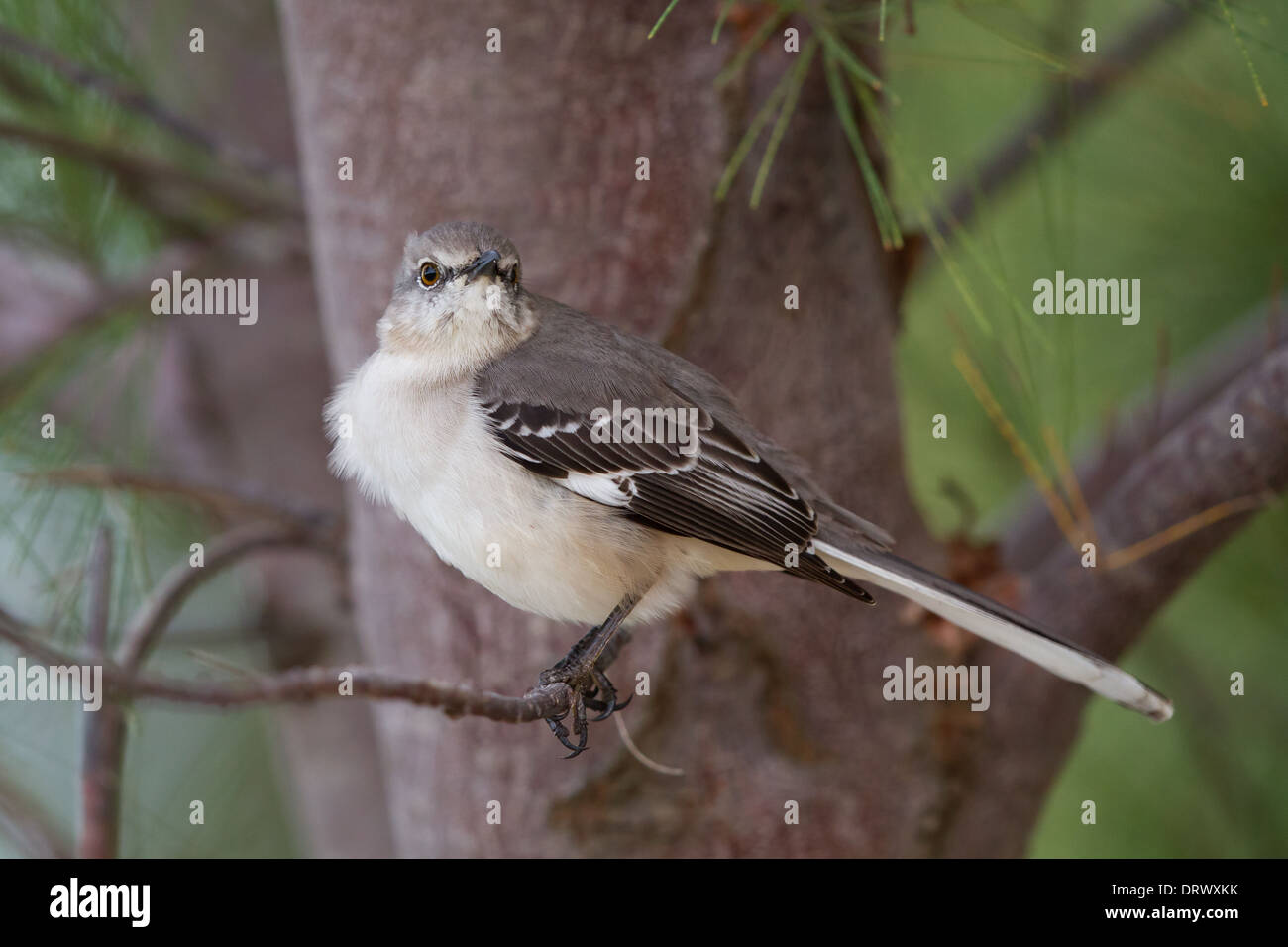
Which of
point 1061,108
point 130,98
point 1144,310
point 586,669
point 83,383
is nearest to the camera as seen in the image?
point 586,669

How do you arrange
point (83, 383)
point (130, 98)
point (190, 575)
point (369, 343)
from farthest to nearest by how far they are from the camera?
point (83, 383) → point (130, 98) → point (369, 343) → point (190, 575)

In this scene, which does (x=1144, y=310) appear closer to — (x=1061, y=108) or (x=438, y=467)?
(x=1061, y=108)

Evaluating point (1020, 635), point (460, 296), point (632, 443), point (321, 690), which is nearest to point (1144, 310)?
point (1020, 635)

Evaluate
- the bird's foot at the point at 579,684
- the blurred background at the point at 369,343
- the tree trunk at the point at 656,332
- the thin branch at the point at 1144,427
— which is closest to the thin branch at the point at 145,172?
the blurred background at the point at 369,343

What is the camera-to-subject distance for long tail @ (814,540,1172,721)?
1.65 metres

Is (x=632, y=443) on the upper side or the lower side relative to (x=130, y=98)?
lower

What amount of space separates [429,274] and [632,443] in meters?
0.37

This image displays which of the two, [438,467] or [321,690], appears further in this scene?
[438,467]

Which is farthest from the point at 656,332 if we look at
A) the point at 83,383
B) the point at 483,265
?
the point at 83,383

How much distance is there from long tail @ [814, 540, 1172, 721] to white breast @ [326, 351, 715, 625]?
0.27 meters

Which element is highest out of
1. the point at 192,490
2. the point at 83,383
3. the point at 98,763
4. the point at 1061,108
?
the point at 1061,108

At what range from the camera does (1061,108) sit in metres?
2.45

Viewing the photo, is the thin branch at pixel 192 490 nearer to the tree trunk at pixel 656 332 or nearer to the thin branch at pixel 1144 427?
the tree trunk at pixel 656 332

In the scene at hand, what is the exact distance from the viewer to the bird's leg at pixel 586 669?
66.1 inches
